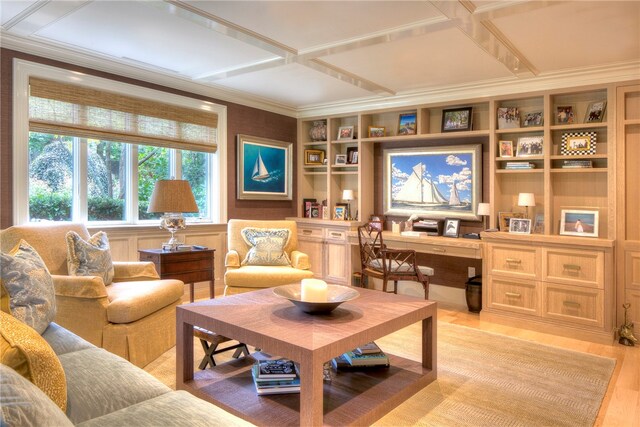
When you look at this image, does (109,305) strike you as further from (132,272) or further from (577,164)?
(577,164)

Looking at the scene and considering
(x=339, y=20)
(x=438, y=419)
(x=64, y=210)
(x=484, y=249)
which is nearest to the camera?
(x=438, y=419)

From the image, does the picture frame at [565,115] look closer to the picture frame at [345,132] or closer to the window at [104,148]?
the picture frame at [345,132]

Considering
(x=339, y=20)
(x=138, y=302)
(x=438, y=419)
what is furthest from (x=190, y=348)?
(x=339, y=20)

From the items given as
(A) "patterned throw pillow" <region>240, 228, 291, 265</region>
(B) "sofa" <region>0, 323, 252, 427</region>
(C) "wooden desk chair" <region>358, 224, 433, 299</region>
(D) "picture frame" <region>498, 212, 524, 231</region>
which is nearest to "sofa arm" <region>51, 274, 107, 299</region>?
(B) "sofa" <region>0, 323, 252, 427</region>

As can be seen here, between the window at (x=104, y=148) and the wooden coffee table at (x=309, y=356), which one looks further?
the window at (x=104, y=148)

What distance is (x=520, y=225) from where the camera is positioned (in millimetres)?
4293

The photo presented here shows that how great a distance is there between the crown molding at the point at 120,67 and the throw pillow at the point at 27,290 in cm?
228

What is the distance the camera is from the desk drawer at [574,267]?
3.67 meters

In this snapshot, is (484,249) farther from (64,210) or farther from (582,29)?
(64,210)

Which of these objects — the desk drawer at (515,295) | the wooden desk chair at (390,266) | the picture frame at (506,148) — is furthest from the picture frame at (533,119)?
the wooden desk chair at (390,266)

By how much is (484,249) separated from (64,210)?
3980 mm

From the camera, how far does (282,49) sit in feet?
11.5

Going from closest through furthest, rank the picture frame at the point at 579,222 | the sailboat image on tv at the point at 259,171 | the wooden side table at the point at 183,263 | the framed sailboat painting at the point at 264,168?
1. the wooden side table at the point at 183,263
2. the picture frame at the point at 579,222
3. the framed sailboat painting at the point at 264,168
4. the sailboat image on tv at the point at 259,171

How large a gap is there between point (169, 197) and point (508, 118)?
3502 mm
